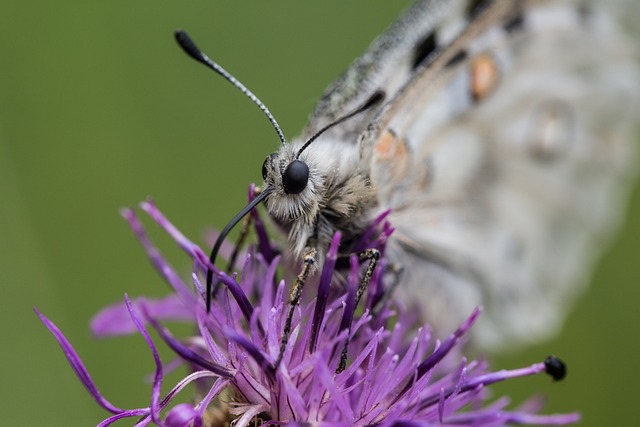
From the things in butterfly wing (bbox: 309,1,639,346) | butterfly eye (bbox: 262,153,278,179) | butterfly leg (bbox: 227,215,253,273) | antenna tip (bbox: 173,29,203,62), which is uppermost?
antenna tip (bbox: 173,29,203,62)

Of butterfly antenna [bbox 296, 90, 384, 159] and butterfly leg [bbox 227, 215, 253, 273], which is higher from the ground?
butterfly antenna [bbox 296, 90, 384, 159]

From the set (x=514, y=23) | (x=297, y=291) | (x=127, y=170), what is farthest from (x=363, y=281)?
(x=127, y=170)

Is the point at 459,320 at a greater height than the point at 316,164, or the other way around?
the point at 316,164

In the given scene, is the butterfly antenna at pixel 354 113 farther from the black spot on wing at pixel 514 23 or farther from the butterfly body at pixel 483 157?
the black spot on wing at pixel 514 23

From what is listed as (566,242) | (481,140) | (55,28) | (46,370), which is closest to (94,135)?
(55,28)

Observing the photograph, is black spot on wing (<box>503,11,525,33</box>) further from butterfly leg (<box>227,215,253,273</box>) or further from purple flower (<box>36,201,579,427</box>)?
butterfly leg (<box>227,215,253,273</box>)

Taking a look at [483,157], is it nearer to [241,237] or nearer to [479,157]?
[479,157]

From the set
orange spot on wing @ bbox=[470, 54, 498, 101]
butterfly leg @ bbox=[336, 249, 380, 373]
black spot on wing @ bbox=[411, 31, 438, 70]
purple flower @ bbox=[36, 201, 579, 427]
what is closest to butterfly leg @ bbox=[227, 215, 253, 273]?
purple flower @ bbox=[36, 201, 579, 427]

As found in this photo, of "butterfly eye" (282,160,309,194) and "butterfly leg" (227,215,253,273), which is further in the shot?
"butterfly leg" (227,215,253,273)

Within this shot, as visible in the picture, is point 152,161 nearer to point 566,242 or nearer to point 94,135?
point 94,135
